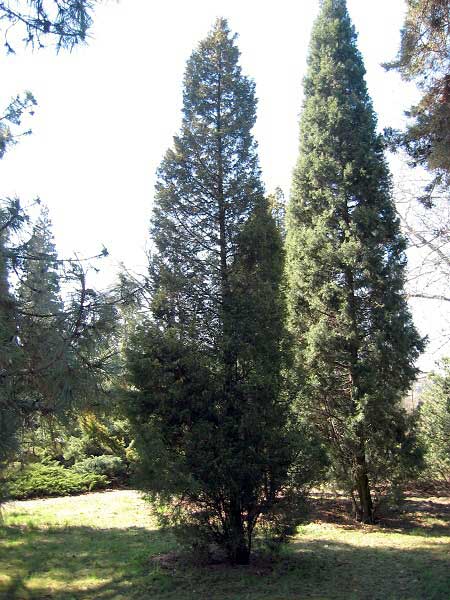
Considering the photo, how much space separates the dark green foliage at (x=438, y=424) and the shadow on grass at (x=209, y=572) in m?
4.48

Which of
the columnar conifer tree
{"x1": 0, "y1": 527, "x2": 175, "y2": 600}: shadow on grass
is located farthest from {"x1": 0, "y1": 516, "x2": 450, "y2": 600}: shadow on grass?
the columnar conifer tree

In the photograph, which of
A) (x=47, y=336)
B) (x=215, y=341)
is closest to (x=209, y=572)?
(x=215, y=341)

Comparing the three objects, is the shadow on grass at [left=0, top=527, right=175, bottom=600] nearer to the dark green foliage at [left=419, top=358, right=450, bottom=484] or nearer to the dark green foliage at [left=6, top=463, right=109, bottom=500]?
the dark green foliage at [left=6, top=463, right=109, bottom=500]

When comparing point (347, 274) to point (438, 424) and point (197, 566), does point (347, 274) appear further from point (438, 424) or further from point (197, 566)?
point (197, 566)

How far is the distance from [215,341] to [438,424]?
830cm

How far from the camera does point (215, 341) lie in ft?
24.0

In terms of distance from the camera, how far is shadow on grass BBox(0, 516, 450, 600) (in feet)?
19.5

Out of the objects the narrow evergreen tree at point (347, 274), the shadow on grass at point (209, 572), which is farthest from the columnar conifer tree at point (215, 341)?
the narrow evergreen tree at point (347, 274)

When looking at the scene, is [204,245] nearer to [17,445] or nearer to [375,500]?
[17,445]

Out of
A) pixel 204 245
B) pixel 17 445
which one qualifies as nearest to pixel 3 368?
pixel 17 445

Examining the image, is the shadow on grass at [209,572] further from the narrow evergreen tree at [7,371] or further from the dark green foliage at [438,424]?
the dark green foliage at [438,424]

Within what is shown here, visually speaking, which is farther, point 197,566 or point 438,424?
point 438,424

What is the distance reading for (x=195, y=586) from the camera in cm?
618

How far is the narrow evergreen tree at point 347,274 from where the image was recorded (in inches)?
418
